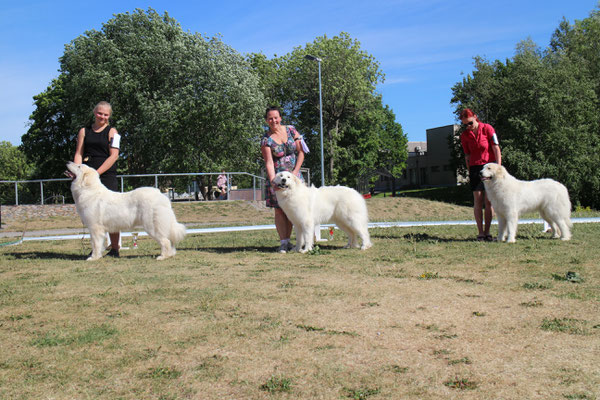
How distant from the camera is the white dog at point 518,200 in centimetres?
839

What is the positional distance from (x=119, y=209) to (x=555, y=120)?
1429 inches

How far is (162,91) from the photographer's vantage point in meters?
33.6

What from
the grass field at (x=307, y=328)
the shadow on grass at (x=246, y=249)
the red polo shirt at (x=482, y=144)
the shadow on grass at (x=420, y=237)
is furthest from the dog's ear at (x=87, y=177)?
the red polo shirt at (x=482, y=144)


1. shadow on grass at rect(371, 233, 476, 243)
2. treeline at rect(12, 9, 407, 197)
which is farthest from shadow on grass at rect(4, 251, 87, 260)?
treeline at rect(12, 9, 407, 197)

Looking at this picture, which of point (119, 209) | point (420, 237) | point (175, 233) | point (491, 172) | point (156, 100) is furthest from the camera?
point (156, 100)

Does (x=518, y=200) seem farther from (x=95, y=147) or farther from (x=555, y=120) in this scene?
(x=555, y=120)

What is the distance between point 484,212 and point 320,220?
322cm

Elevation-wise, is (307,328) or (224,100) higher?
(224,100)

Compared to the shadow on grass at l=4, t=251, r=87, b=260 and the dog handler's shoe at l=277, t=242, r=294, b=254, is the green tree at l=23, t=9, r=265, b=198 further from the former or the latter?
the dog handler's shoe at l=277, t=242, r=294, b=254

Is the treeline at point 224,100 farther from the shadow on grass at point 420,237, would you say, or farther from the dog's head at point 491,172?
the dog's head at point 491,172

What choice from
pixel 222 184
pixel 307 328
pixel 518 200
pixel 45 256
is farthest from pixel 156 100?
pixel 307 328

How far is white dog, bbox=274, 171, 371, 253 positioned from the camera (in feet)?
24.9

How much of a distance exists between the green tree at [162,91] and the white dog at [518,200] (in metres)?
26.1

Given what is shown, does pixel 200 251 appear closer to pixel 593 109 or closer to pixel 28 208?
pixel 28 208
